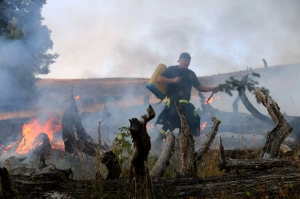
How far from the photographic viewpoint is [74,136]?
27.5 feet

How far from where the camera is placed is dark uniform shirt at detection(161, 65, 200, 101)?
408 inches

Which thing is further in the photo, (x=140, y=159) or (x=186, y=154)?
(x=186, y=154)

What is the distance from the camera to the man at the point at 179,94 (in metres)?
10.1

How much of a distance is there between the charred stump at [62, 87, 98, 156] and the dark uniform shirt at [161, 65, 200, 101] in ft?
11.7

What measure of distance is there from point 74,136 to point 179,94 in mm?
4152

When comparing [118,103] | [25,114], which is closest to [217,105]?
[118,103]

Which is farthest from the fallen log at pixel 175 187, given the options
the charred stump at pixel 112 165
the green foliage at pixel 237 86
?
the green foliage at pixel 237 86

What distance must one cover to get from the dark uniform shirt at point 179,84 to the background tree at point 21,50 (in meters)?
6.17

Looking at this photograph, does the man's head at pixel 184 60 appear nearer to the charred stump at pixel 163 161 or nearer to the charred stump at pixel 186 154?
the charred stump at pixel 163 161

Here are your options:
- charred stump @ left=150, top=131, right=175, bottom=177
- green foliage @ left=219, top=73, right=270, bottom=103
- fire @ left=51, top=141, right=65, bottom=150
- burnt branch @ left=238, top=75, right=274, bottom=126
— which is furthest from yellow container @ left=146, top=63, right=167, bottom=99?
charred stump @ left=150, top=131, right=175, bottom=177

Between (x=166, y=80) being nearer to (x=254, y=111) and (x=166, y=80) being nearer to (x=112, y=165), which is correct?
(x=254, y=111)

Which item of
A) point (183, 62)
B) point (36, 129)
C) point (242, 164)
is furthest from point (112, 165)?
point (36, 129)

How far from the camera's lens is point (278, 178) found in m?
3.70

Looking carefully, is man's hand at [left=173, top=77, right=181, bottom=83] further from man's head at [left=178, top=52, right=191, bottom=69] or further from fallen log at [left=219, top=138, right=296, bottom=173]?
fallen log at [left=219, top=138, right=296, bottom=173]
